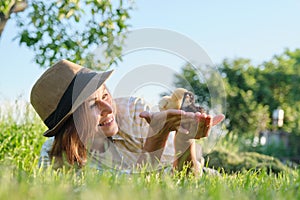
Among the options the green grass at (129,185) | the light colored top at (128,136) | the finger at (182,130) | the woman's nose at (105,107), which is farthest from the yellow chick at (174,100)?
the green grass at (129,185)

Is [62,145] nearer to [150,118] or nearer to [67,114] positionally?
[67,114]

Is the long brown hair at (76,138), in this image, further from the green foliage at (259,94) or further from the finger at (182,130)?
the green foliage at (259,94)

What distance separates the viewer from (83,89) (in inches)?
93.7

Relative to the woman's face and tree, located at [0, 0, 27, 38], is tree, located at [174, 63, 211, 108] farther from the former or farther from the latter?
tree, located at [0, 0, 27, 38]

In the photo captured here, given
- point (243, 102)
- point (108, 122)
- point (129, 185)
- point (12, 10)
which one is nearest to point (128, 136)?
point (108, 122)

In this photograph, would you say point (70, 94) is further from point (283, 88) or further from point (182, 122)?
point (283, 88)

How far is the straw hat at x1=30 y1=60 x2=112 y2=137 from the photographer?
2385mm

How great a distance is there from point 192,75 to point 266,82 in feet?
57.1

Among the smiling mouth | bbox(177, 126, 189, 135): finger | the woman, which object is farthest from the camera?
the smiling mouth

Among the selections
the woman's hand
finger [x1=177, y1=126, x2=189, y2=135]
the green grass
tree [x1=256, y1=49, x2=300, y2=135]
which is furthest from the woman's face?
tree [x1=256, y1=49, x2=300, y2=135]

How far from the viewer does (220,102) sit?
2705 millimetres

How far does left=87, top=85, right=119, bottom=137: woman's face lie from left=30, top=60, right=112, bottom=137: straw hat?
63 millimetres

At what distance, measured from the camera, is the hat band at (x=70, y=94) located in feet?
7.87

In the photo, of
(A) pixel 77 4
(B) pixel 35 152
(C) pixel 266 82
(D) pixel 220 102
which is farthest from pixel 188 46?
(C) pixel 266 82
